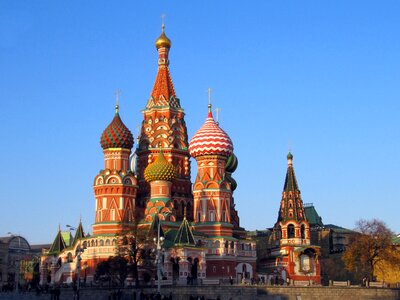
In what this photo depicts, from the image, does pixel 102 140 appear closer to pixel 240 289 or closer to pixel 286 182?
pixel 286 182

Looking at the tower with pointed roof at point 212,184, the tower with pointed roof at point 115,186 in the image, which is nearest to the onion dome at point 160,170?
the tower with pointed roof at point 115,186

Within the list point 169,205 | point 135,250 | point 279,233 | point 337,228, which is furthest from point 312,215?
point 135,250

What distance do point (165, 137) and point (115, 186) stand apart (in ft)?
30.0

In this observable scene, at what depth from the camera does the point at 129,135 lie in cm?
6900

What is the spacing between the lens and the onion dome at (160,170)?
66.2 metres

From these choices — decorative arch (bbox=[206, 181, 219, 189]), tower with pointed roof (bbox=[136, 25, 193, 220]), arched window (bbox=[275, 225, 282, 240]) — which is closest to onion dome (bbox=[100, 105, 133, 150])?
tower with pointed roof (bbox=[136, 25, 193, 220])

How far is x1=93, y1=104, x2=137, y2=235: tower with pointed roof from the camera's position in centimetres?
6538

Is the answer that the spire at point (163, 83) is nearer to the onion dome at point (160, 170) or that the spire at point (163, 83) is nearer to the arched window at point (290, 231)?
the onion dome at point (160, 170)

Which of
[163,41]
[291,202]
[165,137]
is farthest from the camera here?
[163,41]

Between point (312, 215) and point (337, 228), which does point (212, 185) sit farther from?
point (337, 228)

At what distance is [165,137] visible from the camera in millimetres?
72500

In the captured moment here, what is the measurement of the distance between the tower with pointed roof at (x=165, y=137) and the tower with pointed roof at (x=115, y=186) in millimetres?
3705

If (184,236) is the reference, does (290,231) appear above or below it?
above

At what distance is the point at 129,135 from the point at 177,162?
257 inches
